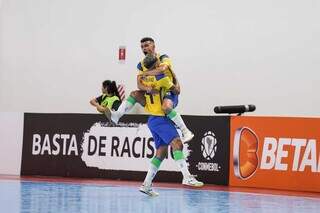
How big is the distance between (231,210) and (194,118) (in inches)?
184

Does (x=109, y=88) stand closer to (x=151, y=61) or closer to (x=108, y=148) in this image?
(x=108, y=148)

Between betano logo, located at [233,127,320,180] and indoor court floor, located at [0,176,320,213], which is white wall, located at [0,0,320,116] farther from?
indoor court floor, located at [0,176,320,213]

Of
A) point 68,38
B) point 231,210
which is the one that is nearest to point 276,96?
point 68,38

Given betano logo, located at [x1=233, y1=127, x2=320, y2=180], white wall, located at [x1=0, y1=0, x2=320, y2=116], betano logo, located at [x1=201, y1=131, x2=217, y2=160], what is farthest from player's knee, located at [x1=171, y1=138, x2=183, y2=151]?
white wall, located at [x1=0, y1=0, x2=320, y2=116]

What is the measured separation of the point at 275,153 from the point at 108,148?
361cm

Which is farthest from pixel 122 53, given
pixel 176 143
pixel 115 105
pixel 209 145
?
pixel 176 143

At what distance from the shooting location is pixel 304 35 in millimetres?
15523

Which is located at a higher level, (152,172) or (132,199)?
(152,172)

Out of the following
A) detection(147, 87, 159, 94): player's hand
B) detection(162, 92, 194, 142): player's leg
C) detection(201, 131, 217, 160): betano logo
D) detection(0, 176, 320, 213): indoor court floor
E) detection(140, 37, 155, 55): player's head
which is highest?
detection(140, 37, 155, 55): player's head

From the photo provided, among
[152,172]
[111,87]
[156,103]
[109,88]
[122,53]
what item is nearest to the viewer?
[152,172]

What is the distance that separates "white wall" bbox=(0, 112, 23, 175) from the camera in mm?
14883

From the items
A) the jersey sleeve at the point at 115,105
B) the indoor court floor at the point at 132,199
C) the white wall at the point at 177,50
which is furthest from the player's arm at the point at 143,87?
the white wall at the point at 177,50

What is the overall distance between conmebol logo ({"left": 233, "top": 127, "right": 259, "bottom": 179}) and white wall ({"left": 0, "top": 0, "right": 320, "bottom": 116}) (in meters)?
3.33

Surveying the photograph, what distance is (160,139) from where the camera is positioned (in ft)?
34.2
